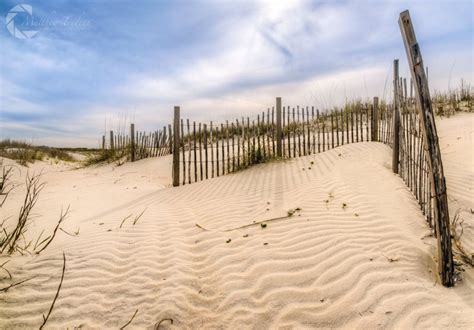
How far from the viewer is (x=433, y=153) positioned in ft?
9.42

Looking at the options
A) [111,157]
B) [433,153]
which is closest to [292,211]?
[433,153]

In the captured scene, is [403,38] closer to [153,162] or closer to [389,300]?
[389,300]

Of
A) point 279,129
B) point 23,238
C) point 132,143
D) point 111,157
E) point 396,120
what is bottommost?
point 23,238

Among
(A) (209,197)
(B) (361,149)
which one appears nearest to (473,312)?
(A) (209,197)

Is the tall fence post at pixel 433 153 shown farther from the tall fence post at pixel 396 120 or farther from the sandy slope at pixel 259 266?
the tall fence post at pixel 396 120

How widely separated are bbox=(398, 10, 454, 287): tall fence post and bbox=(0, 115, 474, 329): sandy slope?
0.82 ft

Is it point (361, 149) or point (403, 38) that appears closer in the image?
point (403, 38)

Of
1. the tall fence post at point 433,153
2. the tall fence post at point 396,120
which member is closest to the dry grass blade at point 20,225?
the tall fence post at point 433,153

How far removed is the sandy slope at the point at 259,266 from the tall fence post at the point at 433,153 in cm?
25

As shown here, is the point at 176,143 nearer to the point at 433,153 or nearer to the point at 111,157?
the point at 433,153

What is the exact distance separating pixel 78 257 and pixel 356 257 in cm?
309

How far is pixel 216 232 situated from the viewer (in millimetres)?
4320

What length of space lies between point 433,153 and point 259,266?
1.99 metres

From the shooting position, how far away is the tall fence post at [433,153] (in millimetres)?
2820
